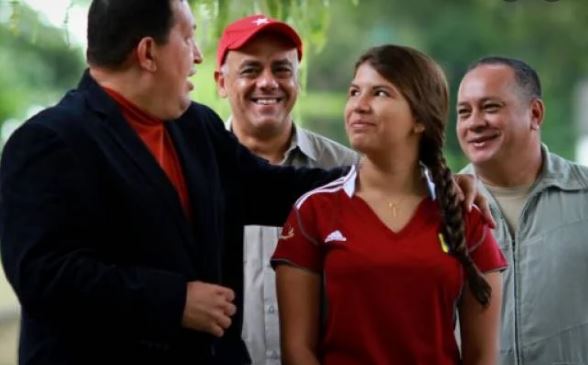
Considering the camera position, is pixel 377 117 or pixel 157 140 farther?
pixel 377 117

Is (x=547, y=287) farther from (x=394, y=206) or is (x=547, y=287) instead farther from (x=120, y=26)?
(x=120, y=26)

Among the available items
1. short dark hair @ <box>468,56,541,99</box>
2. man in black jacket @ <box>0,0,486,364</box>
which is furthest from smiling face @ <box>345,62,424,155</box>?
short dark hair @ <box>468,56,541,99</box>

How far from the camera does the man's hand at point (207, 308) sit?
2605 mm

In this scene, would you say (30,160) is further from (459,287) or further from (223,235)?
(459,287)

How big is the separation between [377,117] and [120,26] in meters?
0.58

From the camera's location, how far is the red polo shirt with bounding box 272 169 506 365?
2.85 meters

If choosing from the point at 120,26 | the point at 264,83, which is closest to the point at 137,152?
the point at 120,26

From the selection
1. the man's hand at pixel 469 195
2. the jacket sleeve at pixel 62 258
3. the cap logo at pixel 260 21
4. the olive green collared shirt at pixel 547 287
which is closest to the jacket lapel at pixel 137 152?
the jacket sleeve at pixel 62 258

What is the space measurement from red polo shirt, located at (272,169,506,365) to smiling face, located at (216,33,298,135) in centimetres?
71

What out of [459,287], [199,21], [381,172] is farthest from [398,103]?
[199,21]

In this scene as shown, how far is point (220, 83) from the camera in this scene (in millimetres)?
3811

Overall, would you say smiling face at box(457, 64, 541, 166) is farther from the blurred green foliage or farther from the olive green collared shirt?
the blurred green foliage

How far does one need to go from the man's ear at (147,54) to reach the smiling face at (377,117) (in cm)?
46

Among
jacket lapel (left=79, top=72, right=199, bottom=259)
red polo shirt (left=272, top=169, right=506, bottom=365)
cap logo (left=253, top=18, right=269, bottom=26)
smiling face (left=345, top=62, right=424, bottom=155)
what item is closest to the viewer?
jacket lapel (left=79, top=72, right=199, bottom=259)
